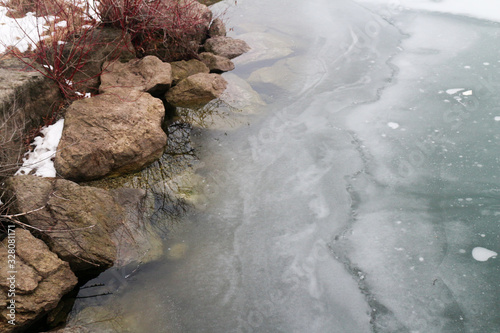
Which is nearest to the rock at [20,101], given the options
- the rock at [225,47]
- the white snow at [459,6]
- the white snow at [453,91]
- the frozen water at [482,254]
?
the rock at [225,47]

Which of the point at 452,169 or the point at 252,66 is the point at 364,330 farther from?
the point at 252,66

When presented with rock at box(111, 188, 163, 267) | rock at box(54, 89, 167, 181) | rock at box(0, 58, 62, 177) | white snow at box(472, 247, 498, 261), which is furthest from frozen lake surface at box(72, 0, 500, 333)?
rock at box(0, 58, 62, 177)

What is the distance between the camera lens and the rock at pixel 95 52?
443cm

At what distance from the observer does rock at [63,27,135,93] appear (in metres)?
→ 4.43

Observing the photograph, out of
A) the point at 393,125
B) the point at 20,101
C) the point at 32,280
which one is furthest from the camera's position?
the point at 393,125

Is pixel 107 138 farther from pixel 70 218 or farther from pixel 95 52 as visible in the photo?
pixel 95 52

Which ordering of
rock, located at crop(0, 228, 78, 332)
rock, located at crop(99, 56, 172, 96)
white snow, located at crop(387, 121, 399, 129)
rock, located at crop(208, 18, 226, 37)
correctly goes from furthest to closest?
rock, located at crop(208, 18, 226, 37), rock, located at crop(99, 56, 172, 96), white snow, located at crop(387, 121, 399, 129), rock, located at crop(0, 228, 78, 332)

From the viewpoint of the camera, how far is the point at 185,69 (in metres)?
5.09

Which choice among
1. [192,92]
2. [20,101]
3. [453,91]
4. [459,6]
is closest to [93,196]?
[20,101]

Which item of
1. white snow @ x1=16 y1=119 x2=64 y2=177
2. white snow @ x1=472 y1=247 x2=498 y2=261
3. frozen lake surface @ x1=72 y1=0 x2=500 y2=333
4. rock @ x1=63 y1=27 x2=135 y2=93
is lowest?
white snow @ x1=472 y1=247 x2=498 y2=261

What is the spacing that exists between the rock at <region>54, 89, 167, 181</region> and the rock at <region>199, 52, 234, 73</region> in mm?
1558

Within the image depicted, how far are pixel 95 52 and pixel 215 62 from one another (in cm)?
152

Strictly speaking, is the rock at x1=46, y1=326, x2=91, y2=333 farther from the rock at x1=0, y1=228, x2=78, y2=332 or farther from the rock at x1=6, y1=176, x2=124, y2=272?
the rock at x1=6, y1=176, x2=124, y2=272

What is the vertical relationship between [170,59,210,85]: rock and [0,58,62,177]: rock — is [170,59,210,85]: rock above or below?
below
